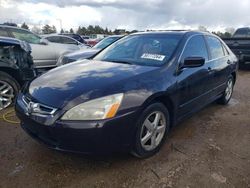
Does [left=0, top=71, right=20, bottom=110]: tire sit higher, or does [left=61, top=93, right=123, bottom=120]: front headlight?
[left=61, top=93, right=123, bottom=120]: front headlight

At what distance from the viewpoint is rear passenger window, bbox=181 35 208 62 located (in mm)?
3885

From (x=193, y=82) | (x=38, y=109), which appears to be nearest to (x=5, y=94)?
(x=38, y=109)

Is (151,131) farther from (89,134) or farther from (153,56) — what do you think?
(153,56)

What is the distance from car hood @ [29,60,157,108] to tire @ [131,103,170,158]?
47cm

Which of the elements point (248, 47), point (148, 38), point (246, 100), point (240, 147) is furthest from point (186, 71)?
point (248, 47)

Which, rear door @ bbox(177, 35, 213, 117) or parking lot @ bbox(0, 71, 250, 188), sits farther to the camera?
rear door @ bbox(177, 35, 213, 117)

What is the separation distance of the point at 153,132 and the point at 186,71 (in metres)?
1.03

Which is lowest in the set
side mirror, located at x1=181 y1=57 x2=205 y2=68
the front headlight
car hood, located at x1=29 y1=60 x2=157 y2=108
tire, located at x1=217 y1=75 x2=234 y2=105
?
tire, located at x1=217 y1=75 x2=234 y2=105

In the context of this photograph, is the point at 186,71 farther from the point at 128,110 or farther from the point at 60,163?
the point at 60,163

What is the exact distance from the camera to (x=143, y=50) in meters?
4.00

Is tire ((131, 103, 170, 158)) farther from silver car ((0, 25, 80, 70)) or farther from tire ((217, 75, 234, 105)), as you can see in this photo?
silver car ((0, 25, 80, 70))

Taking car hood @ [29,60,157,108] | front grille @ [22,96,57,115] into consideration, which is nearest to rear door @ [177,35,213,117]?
car hood @ [29,60,157,108]

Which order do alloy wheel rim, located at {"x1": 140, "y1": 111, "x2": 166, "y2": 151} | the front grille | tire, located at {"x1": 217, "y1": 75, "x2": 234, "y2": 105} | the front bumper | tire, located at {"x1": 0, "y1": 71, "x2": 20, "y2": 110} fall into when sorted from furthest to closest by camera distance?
tire, located at {"x1": 217, "y1": 75, "x2": 234, "y2": 105}, tire, located at {"x1": 0, "y1": 71, "x2": 20, "y2": 110}, alloy wheel rim, located at {"x1": 140, "y1": 111, "x2": 166, "y2": 151}, the front grille, the front bumper

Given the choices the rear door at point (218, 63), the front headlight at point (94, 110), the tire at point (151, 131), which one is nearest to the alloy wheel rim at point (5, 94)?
the front headlight at point (94, 110)
